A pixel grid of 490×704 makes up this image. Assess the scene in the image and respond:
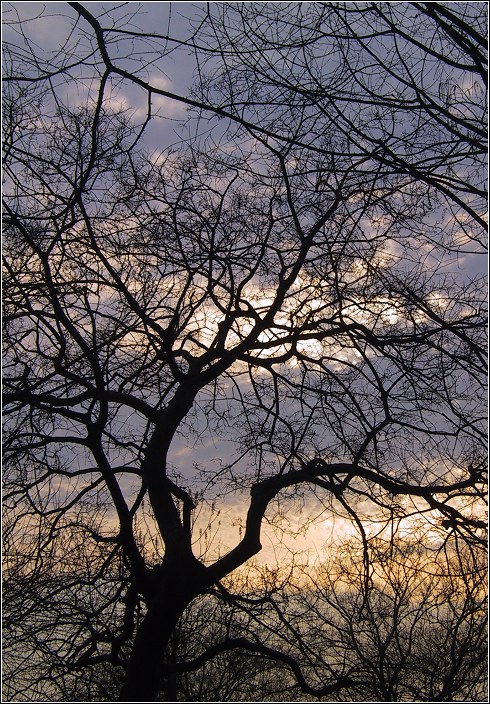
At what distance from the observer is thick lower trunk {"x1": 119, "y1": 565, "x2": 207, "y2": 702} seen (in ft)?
17.7

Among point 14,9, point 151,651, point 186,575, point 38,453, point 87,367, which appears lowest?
point 151,651

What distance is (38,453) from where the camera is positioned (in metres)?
5.54

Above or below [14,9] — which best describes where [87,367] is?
below

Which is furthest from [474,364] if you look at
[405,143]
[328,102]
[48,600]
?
[48,600]

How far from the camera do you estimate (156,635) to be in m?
5.52

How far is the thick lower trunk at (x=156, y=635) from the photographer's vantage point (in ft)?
17.7

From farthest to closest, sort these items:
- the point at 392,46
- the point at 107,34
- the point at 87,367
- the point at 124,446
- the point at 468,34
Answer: the point at 124,446 → the point at 87,367 → the point at 107,34 → the point at 392,46 → the point at 468,34

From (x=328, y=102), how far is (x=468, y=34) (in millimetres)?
855

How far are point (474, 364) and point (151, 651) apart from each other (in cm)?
332

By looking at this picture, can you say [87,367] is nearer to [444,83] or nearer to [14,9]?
[14,9]

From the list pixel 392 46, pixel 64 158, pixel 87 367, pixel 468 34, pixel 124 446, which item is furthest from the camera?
pixel 124 446

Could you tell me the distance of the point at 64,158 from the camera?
16.5ft

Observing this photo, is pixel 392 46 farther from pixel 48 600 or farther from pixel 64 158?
pixel 48 600

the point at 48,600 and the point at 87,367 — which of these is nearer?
the point at 87,367
